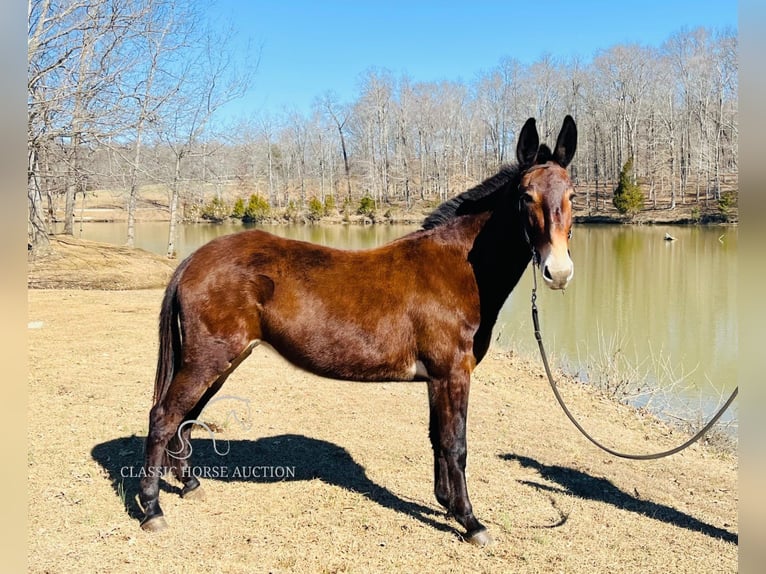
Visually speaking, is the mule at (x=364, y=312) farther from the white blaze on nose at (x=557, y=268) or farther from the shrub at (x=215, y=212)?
the shrub at (x=215, y=212)

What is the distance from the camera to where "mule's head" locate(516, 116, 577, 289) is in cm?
258

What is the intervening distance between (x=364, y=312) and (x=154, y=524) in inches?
68.5

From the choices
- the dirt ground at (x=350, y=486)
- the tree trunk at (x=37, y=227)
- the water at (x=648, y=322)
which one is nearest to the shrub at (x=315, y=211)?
the water at (x=648, y=322)

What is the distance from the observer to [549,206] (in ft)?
8.89

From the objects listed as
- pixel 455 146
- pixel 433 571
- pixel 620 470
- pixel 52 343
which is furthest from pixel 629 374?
pixel 455 146

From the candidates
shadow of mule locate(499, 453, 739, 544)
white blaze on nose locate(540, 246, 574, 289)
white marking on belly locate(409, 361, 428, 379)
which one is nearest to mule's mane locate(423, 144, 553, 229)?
white blaze on nose locate(540, 246, 574, 289)

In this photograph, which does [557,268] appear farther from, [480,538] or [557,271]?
[480,538]

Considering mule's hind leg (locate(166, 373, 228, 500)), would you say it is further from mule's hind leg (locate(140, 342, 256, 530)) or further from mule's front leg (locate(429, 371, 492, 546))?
mule's front leg (locate(429, 371, 492, 546))

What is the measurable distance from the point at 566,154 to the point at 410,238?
1.08m

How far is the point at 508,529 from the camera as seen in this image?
3152 mm

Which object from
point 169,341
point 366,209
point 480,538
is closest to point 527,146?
point 480,538

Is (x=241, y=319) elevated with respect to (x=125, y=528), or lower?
elevated
